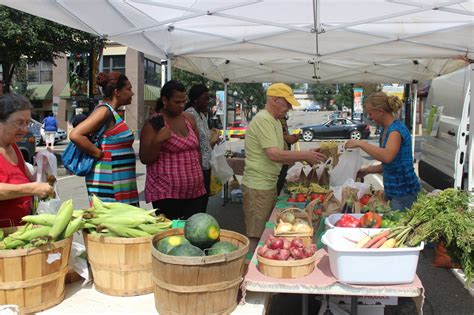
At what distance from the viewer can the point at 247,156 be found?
3736 mm

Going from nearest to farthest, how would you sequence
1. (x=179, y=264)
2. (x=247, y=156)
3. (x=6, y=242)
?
(x=179, y=264) < (x=6, y=242) < (x=247, y=156)

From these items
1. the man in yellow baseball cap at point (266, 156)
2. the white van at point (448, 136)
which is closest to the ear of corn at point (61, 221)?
the man in yellow baseball cap at point (266, 156)

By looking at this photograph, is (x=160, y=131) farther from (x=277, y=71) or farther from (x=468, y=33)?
(x=277, y=71)

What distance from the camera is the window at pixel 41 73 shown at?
106 feet

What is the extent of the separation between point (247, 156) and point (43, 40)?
38.5ft

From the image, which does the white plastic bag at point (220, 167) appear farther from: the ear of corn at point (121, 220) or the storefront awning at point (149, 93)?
the storefront awning at point (149, 93)

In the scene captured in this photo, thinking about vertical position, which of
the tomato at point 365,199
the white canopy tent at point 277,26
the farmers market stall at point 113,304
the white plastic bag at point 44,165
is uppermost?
the white canopy tent at point 277,26

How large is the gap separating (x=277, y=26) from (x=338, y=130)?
2300cm

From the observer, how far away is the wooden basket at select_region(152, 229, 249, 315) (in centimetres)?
181

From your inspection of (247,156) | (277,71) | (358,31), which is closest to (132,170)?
(247,156)

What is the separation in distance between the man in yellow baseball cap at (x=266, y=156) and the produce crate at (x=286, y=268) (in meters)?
1.36

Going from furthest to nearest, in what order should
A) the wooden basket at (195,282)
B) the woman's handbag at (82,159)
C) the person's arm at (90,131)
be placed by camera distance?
the woman's handbag at (82,159)
the person's arm at (90,131)
the wooden basket at (195,282)

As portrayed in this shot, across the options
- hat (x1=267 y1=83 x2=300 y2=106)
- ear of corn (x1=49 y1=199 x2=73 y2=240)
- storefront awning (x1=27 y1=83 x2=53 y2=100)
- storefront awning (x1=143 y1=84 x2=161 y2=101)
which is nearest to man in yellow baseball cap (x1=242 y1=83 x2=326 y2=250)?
hat (x1=267 y1=83 x2=300 y2=106)

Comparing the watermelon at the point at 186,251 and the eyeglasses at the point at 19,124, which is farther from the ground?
the eyeglasses at the point at 19,124
